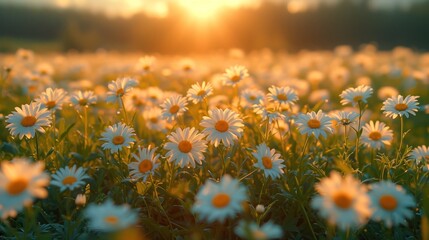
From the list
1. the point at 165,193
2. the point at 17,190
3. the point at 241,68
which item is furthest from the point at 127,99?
the point at 17,190

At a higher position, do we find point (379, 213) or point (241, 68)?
point (241, 68)

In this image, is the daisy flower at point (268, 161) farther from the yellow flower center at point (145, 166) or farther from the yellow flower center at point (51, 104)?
the yellow flower center at point (51, 104)

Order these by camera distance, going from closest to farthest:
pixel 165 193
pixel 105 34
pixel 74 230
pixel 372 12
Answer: pixel 74 230 < pixel 165 193 < pixel 372 12 < pixel 105 34

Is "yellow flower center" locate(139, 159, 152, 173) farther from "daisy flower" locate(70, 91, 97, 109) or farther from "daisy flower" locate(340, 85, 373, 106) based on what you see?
"daisy flower" locate(340, 85, 373, 106)

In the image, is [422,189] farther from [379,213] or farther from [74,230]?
[74,230]

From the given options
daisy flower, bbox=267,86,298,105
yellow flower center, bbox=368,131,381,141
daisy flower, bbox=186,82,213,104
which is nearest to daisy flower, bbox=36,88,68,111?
daisy flower, bbox=186,82,213,104

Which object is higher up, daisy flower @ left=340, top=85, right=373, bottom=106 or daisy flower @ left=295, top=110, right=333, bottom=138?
daisy flower @ left=340, top=85, right=373, bottom=106

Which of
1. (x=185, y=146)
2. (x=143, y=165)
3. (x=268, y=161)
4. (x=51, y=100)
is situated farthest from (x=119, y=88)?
(x=268, y=161)
